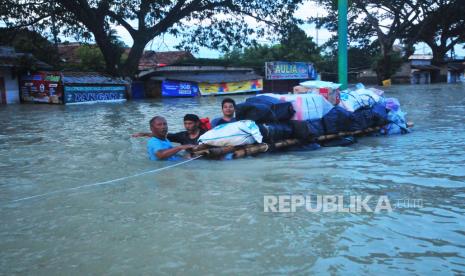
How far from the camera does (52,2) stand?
24.3 metres

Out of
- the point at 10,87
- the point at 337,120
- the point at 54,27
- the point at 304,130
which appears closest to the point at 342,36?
the point at 337,120

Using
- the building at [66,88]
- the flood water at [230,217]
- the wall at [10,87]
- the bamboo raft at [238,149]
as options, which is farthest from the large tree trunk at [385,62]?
the bamboo raft at [238,149]

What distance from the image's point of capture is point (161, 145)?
6.84m

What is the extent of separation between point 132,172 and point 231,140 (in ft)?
4.75

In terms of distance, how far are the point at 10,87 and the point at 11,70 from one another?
2.80 ft

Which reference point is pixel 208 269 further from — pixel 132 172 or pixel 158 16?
pixel 158 16

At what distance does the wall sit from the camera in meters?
23.5

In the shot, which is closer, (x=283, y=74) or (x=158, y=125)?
(x=158, y=125)

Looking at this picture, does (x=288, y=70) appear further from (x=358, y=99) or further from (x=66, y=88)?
(x=358, y=99)

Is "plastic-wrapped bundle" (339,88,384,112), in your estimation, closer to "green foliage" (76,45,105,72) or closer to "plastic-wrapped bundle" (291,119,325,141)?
"plastic-wrapped bundle" (291,119,325,141)

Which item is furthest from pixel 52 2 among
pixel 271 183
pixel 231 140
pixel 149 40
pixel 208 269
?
pixel 208 269

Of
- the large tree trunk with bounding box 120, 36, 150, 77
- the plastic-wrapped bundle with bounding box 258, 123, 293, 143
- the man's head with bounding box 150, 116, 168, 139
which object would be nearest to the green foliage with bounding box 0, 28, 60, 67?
the large tree trunk with bounding box 120, 36, 150, 77

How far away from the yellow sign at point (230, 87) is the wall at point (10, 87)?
36.4 feet

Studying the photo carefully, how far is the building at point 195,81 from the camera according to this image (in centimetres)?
2995
